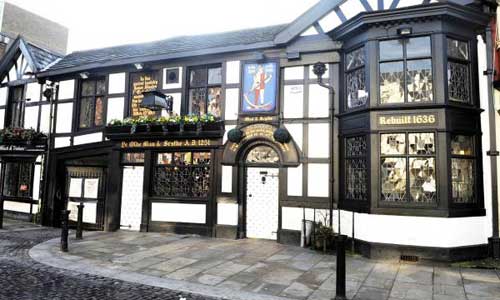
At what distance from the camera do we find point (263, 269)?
6.89 metres

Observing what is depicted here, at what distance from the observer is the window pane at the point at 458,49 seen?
8172 millimetres

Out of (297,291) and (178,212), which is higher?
(178,212)

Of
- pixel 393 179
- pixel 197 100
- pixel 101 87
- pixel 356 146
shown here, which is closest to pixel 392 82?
pixel 356 146

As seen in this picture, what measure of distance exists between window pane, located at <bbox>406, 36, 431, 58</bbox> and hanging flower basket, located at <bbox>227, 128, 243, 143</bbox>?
4717 millimetres

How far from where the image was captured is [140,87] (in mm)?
11797

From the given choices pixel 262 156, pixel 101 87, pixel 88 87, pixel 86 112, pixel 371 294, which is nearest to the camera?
pixel 371 294

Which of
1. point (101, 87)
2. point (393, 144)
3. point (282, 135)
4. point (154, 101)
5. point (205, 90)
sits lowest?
point (393, 144)

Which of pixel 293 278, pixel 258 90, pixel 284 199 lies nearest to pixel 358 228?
pixel 284 199

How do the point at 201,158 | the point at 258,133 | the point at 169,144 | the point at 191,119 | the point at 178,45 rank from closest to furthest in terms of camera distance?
1. the point at 258,133
2. the point at 191,119
3. the point at 201,158
4. the point at 169,144
5. the point at 178,45

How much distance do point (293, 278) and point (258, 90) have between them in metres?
5.59

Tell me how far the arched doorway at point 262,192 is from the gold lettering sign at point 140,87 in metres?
4.16

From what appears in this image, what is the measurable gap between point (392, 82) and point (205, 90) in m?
5.55

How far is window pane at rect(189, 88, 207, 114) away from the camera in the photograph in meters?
11.1

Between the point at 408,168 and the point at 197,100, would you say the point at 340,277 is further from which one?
the point at 197,100
